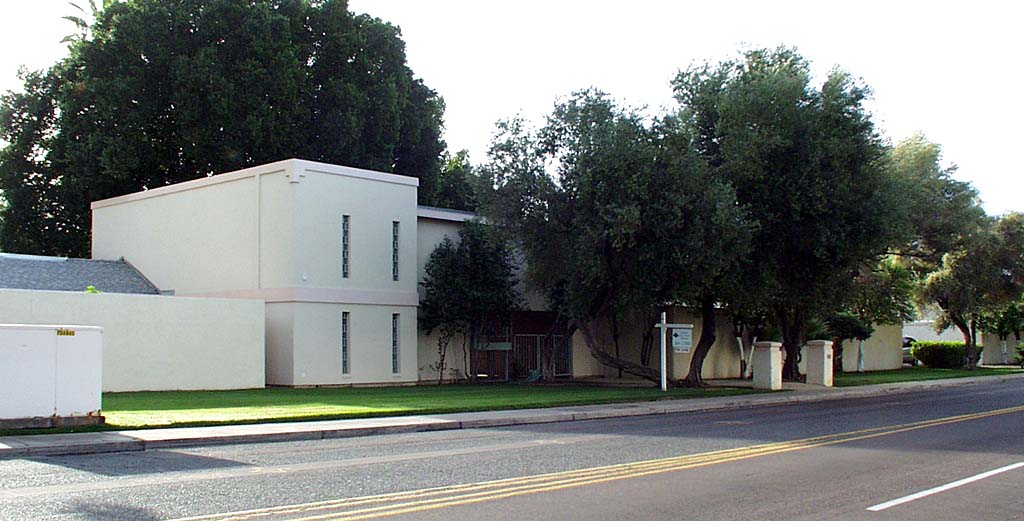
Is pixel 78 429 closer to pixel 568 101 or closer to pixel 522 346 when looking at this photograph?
pixel 568 101

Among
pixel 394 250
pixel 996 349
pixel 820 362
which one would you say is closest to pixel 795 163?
pixel 820 362

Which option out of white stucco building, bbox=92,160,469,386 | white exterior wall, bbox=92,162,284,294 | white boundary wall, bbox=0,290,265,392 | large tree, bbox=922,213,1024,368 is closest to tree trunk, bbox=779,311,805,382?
large tree, bbox=922,213,1024,368

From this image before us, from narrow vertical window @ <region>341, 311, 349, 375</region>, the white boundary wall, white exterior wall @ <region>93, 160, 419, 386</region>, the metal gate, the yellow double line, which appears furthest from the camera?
the metal gate

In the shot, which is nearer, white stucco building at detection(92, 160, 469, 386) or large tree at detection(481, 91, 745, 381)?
large tree at detection(481, 91, 745, 381)

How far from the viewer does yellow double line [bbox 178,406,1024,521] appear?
9174 millimetres

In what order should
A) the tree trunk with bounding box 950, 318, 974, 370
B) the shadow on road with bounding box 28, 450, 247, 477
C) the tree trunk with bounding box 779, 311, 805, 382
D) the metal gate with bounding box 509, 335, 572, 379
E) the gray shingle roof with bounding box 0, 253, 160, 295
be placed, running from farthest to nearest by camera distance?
the tree trunk with bounding box 950, 318, 974, 370 < the metal gate with bounding box 509, 335, 572, 379 < the tree trunk with bounding box 779, 311, 805, 382 < the gray shingle roof with bounding box 0, 253, 160, 295 < the shadow on road with bounding box 28, 450, 247, 477

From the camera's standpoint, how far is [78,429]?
1622 centimetres

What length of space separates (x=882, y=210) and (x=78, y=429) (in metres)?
23.2

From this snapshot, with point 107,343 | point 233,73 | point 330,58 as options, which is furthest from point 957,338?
point 107,343

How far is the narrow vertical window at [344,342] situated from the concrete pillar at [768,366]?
13034mm

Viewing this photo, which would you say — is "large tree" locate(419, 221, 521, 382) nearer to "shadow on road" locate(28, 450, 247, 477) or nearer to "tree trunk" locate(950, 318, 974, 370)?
"shadow on road" locate(28, 450, 247, 477)

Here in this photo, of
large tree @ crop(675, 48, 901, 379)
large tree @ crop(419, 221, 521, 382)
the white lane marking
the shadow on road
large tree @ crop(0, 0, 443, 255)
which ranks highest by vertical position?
large tree @ crop(0, 0, 443, 255)

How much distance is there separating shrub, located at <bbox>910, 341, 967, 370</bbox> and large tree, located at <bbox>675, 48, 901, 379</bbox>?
2209 cm

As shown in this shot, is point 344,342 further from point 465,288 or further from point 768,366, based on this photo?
point 768,366
